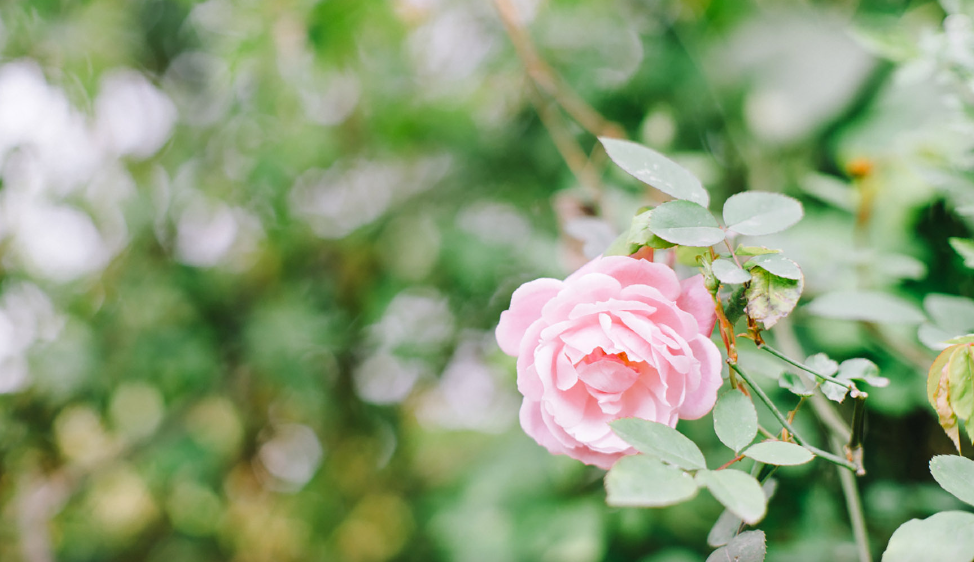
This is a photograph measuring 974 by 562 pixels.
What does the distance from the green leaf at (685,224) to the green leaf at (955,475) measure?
0.16 metres

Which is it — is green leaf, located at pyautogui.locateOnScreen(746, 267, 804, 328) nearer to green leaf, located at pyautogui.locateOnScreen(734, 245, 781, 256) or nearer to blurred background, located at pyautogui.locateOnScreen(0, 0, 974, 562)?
green leaf, located at pyautogui.locateOnScreen(734, 245, 781, 256)

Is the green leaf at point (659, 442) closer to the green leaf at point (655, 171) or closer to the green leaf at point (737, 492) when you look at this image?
the green leaf at point (737, 492)

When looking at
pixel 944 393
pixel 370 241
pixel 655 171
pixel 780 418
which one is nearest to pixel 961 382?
pixel 944 393

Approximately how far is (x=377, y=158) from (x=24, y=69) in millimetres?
833

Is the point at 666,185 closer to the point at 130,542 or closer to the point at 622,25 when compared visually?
the point at 622,25

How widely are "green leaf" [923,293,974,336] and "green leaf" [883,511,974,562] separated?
17 centimetres

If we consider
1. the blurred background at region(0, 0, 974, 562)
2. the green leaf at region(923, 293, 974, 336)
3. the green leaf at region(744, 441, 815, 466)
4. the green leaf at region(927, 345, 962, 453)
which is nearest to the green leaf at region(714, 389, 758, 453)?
the green leaf at region(744, 441, 815, 466)

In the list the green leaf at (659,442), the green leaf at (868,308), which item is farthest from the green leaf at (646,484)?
the green leaf at (868,308)

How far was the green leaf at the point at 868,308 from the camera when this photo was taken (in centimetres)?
42

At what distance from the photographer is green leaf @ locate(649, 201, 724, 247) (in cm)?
28

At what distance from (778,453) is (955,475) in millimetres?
100

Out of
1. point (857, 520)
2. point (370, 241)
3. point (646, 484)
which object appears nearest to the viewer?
point (646, 484)

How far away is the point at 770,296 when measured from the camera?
0.92ft

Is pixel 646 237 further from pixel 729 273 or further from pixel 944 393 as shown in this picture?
pixel 944 393
